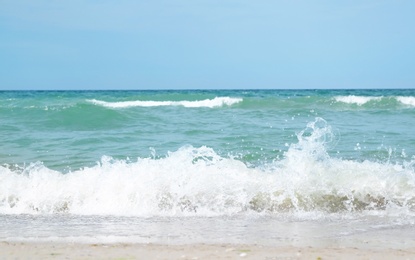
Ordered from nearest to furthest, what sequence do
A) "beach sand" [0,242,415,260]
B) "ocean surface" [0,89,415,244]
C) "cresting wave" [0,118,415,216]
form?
"beach sand" [0,242,415,260], "ocean surface" [0,89,415,244], "cresting wave" [0,118,415,216]

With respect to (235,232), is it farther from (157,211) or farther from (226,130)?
(226,130)

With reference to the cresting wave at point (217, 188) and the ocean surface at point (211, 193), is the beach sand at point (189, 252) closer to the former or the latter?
the ocean surface at point (211, 193)

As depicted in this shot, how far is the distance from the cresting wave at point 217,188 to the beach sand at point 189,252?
171 cm

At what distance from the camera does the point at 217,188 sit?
22.5ft

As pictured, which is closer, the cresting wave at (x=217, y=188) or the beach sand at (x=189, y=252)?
the beach sand at (x=189, y=252)

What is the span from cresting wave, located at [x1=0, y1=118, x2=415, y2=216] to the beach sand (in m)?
1.71

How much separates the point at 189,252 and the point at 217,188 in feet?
7.98

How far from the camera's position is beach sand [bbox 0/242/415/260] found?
433 centimetres

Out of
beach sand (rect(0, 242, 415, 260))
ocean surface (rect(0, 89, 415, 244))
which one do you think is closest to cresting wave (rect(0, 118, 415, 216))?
ocean surface (rect(0, 89, 415, 244))

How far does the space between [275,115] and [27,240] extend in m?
13.6

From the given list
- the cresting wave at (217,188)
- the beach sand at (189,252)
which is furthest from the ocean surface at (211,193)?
the beach sand at (189,252)

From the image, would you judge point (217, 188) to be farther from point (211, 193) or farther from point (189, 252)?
point (189, 252)

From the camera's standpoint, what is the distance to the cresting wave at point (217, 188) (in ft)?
21.6

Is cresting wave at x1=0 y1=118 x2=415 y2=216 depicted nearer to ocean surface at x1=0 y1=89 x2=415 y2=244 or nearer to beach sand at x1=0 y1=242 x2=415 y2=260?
ocean surface at x1=0 y1=89 x2=415 y2=244
